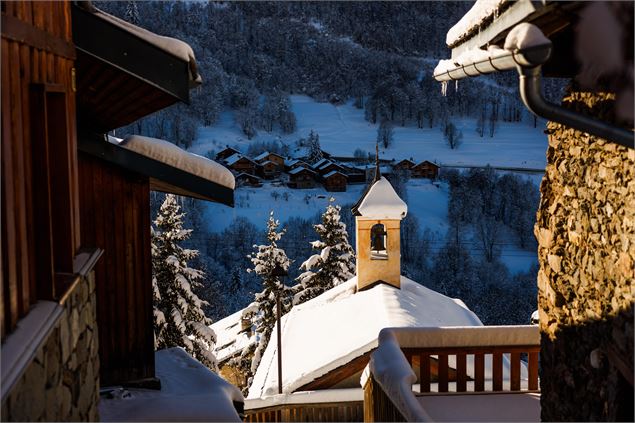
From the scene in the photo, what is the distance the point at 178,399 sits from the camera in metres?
5.49

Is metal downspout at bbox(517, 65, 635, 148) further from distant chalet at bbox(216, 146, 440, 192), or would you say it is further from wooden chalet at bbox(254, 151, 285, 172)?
wooden chalet at bbox(254, 151, 285, 172)

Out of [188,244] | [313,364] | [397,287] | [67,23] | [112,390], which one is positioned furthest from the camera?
[188,244]

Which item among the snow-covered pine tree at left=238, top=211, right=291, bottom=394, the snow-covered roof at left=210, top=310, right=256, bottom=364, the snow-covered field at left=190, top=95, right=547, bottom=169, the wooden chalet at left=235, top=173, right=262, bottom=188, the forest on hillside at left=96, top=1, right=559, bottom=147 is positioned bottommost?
the snow-covered roof at left=210, top=310, right=256, bottom=364

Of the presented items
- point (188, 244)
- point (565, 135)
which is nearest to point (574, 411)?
point (565, 135)

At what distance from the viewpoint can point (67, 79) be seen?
339 centimetres

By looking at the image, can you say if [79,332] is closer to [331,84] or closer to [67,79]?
[67,79]

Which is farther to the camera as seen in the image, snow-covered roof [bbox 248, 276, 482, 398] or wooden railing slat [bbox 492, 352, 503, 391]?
snow-covered roof [bbox 248, 276, 482, 398]

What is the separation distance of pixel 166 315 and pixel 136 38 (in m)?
10.9

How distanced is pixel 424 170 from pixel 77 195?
53076 mm

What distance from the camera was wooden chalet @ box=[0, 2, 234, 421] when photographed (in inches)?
93.1

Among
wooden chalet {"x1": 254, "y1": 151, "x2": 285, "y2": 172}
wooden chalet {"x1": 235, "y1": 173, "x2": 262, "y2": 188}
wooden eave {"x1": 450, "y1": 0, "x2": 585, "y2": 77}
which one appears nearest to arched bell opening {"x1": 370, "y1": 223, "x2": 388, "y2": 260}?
wooden eave {"x1": 450, "y1": 0, "x2": 585, "y2": 77}

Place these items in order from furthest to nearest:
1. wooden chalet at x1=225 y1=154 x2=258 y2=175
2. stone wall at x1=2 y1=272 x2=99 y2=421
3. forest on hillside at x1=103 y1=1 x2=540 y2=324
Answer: wooden chalet at x1=225 y1=154 x2=258 y2=175 < forest on hillside at x1=103 y1=1 x2=540 y2=324 < stone wall at x1=2 y1=272 x2=99 y2=421

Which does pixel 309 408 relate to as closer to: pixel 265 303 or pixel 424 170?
pixel 265 303

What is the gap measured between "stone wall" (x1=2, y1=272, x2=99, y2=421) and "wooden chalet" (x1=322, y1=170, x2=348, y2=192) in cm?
4755
